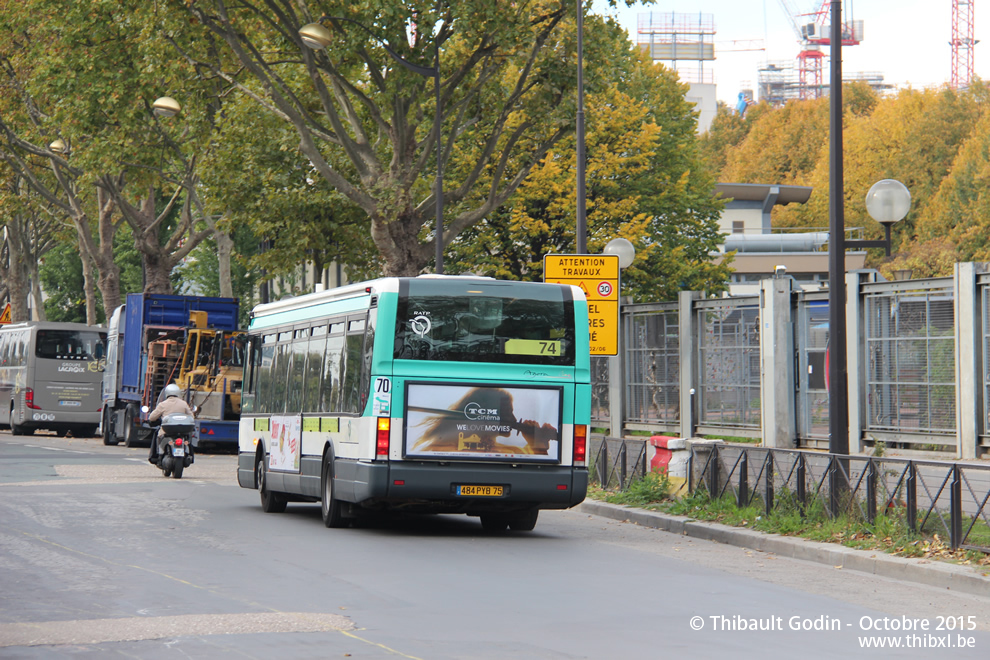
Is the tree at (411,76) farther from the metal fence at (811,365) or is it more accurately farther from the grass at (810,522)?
the grass at (810,522)

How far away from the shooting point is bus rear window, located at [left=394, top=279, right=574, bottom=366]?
15.1 metres

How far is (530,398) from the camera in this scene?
15.3m

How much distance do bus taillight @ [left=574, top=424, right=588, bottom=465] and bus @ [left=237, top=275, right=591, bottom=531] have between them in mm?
14

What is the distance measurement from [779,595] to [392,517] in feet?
25.1

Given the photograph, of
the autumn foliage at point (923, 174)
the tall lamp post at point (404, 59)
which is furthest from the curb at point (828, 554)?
the autumn foliage at point (923, 174)

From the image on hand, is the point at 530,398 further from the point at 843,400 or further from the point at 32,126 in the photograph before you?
the point at 32,126

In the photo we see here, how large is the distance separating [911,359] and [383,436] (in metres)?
8.25

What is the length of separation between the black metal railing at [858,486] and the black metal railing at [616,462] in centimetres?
190

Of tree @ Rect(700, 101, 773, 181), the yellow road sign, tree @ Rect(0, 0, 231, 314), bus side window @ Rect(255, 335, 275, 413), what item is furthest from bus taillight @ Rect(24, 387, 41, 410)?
tree @ Rect(700, 101, 773, 181)

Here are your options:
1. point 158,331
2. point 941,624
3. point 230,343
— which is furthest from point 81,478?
point 941,624

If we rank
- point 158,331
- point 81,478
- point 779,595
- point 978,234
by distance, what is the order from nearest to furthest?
point 779,595 < point 81,478 < point 158,331 < point 978,234

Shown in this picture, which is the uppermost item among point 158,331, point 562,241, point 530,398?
point 562,241

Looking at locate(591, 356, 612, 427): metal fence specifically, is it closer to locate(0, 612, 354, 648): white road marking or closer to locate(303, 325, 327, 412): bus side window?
locate(303, 325, 327, 412): bus side window

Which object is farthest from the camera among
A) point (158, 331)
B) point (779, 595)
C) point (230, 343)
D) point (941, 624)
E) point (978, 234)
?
point (978, 234)
